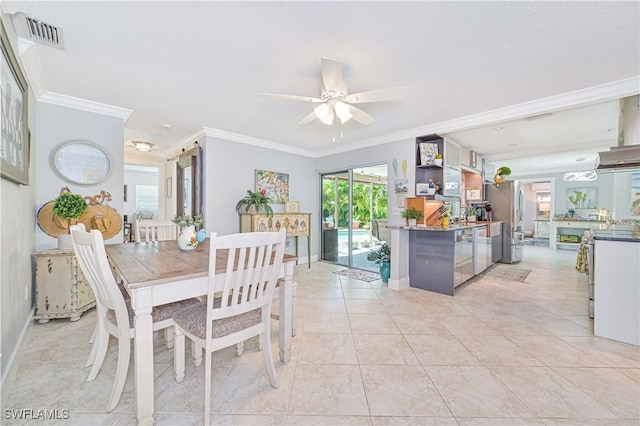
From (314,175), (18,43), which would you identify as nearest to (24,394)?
(18,43)

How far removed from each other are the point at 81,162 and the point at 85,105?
0.65 m

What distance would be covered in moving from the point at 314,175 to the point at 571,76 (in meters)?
3.98

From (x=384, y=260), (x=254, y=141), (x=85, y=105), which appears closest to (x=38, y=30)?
(x=85, y=105)

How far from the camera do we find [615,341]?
2.21 meters

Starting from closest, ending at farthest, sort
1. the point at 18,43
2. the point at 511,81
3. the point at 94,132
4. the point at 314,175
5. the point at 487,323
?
1. the point at 18,43
2. the point at 511,81
3. the point at 487,323
4. the point at 94,132
5. the point at 314,175

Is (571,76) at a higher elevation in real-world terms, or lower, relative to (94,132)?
higher

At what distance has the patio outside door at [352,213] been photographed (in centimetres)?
464

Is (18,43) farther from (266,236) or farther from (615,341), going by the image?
(615,341)

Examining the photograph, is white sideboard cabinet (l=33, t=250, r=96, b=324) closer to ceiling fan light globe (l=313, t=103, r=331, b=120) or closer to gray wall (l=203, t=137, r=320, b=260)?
gray wall (l=203, t=137, r=320, b=260)

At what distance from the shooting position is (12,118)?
1.80 meters

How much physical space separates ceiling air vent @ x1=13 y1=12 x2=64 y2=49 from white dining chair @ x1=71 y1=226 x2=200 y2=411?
1369 millimetres

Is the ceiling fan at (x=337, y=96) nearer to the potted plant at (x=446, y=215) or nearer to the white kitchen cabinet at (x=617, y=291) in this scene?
the potted plant at (x=446, y=215)

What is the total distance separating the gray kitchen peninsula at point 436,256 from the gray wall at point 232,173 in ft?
7.69

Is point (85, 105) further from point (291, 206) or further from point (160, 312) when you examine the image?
point (291, 206)
